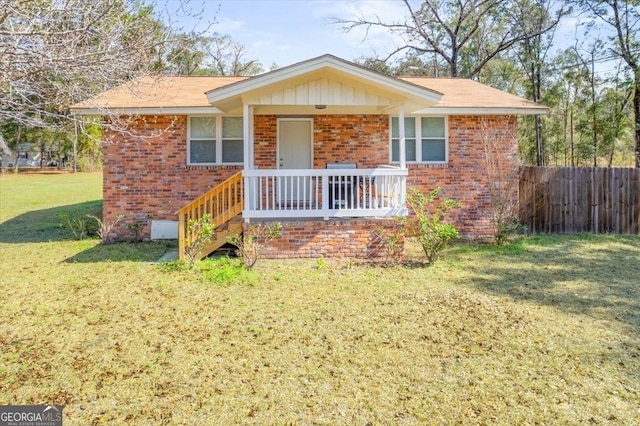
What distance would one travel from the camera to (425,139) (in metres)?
10.5

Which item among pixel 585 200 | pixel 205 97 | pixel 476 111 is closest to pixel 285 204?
pixel 205 97

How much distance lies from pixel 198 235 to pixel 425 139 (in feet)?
20.5

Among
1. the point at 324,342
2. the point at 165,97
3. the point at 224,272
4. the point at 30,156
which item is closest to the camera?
the point at 324,342

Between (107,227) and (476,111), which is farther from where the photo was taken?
(476,111)

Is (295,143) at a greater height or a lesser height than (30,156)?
lesser

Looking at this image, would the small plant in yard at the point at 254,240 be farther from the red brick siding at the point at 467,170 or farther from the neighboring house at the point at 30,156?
the neighboring house at the point at 30,156

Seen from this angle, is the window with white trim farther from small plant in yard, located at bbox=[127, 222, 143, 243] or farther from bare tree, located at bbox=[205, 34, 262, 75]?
bare tree, located at bbox=[205, 34, 262, 75]

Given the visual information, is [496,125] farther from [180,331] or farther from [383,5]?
[383,5]

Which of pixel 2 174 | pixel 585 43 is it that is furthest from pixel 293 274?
pixel 2 174

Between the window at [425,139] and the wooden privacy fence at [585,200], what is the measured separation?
233 centimetres

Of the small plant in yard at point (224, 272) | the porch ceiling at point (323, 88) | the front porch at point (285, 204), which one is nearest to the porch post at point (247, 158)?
the front porch at point (285, 204)

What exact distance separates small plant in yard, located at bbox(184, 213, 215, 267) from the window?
206 inches

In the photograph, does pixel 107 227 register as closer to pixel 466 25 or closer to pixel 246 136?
pixel 246 136

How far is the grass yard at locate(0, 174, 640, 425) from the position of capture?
323 cm
